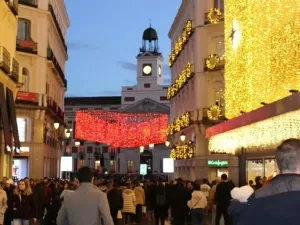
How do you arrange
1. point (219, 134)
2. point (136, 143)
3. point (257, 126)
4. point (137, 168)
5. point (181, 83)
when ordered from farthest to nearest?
point (137, 168) < point (136, 143) < point (181, 83) < point (219, 134) < point (257, 126)

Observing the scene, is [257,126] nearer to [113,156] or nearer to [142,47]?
[113,156]

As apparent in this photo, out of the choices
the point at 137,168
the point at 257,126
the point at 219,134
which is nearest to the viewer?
the point at 257,126

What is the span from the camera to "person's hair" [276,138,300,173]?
406 cm

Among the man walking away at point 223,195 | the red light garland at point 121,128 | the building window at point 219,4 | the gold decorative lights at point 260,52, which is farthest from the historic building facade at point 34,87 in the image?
the man walking away at point 223,195

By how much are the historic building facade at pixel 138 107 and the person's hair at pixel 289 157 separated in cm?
11299

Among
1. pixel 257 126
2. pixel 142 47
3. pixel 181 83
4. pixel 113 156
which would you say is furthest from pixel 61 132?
pixel 142 47

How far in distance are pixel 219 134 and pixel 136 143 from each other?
3632 cm

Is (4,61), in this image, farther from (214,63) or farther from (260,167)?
(214,63)

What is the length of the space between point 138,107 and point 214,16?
81409mm

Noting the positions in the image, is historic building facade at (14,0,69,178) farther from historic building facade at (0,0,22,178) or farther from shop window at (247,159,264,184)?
shop window at (247,159,264,184)

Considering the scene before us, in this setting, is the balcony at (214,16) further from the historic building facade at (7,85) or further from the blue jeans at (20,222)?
the blue jeans at (20,222)

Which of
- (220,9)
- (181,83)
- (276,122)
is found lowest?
(276,122)

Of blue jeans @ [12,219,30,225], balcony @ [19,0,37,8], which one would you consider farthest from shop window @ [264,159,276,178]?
balcony @ [19,0,37,8]

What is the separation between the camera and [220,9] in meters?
46.3
